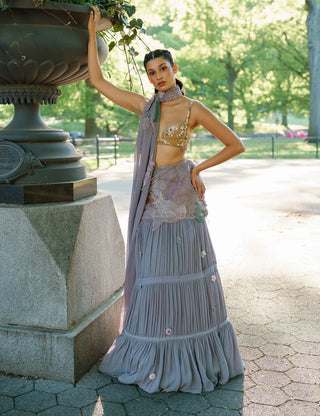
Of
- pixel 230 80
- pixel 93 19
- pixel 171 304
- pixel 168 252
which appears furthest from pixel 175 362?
pixel 230 80

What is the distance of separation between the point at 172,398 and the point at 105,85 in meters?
1.79

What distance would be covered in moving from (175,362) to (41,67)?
1.82m

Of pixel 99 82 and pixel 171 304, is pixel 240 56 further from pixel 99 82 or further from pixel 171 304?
pixel 171 304

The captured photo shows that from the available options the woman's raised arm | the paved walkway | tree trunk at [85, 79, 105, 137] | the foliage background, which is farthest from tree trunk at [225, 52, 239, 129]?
the woman's raised arm

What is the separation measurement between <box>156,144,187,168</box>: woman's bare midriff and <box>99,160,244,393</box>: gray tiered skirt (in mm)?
33

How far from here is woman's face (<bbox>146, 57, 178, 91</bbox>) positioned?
2740 mm

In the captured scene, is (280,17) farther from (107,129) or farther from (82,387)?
(82,387)

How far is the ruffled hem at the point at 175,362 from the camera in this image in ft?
9.00

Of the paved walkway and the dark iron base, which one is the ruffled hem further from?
the dark iron base

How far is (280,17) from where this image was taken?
24484 mm

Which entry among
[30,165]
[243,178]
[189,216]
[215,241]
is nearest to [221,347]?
[189,216]

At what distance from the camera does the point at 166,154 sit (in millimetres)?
2842

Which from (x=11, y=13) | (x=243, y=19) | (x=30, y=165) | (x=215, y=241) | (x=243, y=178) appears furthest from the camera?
(x=243, y=19)

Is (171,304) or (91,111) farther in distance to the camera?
(91,111)
